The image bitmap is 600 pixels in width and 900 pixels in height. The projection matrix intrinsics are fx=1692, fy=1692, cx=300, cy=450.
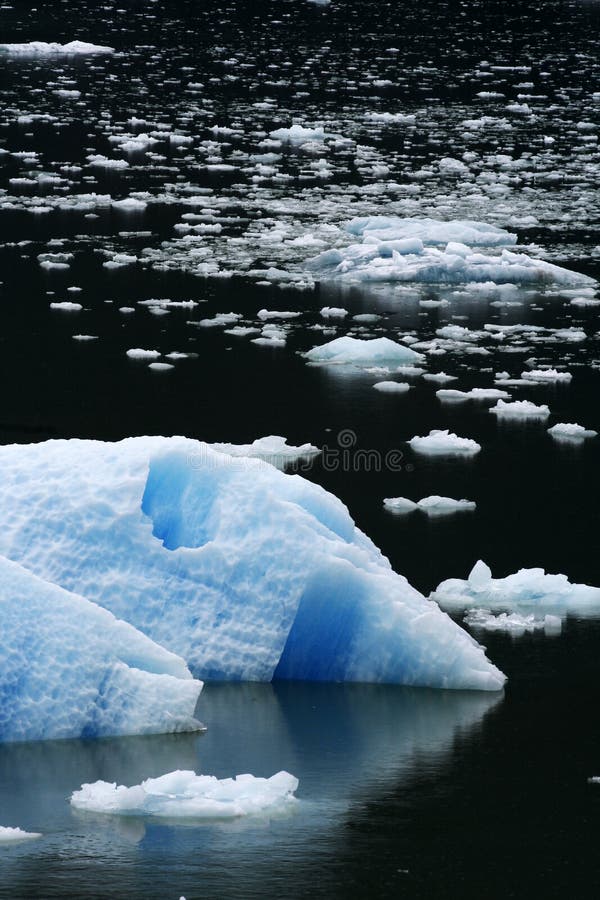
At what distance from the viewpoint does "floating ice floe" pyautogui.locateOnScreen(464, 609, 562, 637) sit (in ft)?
26.3

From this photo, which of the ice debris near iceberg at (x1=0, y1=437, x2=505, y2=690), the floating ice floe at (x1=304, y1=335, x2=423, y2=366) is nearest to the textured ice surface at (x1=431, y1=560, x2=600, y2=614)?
the ice debris near iceberg at (x1=0, y1=437, x2=505, y2=690)

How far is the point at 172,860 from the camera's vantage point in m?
5.66

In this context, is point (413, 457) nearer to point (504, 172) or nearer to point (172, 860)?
point (172, 860)

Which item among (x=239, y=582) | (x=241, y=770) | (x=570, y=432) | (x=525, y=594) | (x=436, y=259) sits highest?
(x=239, y=582)

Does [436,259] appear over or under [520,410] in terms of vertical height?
under

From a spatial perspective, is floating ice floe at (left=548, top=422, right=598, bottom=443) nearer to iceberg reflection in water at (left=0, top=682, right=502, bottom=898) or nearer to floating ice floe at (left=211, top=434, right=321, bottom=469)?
floating ice floe at (left=211, top=434, right=321, bottom=469)

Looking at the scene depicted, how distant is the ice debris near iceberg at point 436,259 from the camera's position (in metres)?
15.7

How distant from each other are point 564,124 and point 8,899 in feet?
69.9

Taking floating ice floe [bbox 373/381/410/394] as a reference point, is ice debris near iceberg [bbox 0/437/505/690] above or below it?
above

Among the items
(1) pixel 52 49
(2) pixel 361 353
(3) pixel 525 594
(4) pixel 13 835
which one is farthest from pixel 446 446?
(1) pixel 52 49

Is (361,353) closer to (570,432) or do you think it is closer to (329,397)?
(329,397)

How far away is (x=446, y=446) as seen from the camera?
1096 centimetres

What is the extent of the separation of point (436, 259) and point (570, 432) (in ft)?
16.1

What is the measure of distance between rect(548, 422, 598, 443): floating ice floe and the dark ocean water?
167 millimetres
